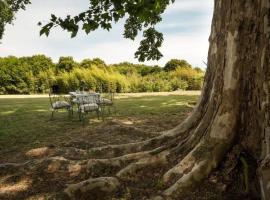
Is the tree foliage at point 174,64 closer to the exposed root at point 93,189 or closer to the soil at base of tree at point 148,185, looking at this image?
the soil at base of tree at point 148,185

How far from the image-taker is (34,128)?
39.9ft

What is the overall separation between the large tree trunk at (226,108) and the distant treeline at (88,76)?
24599mm

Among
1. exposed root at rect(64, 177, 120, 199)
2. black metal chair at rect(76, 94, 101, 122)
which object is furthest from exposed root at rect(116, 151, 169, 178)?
black metal chair at rect(76, 94, 101, 122)

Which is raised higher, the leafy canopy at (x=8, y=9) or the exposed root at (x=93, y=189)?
the leafy canopy at (x=8, y=9)

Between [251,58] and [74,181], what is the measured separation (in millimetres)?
3143

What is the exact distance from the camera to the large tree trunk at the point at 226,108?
15.4ft

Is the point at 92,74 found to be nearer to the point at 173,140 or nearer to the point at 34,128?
the point at 34,128

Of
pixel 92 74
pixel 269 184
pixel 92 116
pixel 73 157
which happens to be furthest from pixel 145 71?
pixel 269 184

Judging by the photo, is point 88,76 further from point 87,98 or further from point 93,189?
point 93,189

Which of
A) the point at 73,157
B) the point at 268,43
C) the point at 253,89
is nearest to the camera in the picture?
the point at 268,43

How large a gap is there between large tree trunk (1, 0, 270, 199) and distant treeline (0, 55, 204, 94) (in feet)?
80.7

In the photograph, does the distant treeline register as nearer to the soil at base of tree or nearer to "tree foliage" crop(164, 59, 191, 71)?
"tree foliage" crop(164, 59, 191, 71)

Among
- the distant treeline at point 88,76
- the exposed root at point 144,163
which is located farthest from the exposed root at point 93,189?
the distant treeline at point 88,76

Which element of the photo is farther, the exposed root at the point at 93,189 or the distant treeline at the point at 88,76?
the distant treeline at the point at 88,76
